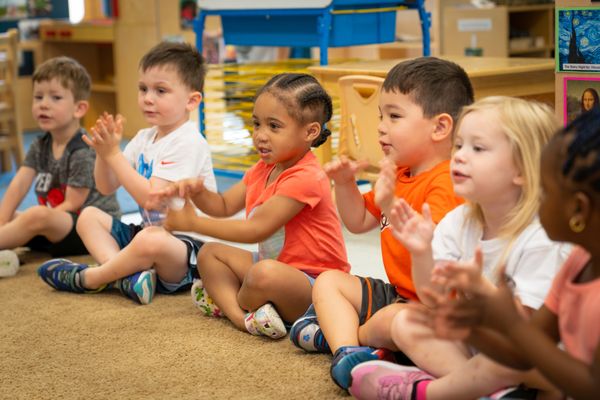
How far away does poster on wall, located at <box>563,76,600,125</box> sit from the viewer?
1704 millimetres

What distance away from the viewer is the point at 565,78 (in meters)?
1.74

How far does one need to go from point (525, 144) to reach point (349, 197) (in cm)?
40

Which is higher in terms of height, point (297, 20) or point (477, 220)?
point (297, 20)

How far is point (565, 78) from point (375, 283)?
1.96 feet

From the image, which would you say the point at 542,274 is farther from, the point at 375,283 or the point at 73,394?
the point at 73,394

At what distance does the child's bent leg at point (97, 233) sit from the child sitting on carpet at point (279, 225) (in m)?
0.38

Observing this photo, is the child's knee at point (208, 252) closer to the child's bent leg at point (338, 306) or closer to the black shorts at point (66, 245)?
the child's bent leg at point (338, 306)

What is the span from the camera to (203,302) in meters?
1.77

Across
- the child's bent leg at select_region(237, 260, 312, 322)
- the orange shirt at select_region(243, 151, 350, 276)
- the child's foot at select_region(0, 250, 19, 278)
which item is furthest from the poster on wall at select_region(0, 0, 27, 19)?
the child's bent leg at select_region(237, 260, 312, 322)

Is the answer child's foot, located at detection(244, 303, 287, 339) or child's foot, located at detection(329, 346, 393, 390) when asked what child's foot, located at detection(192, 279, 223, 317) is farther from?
child's foot, located at detection(329, 346, 393, 390)

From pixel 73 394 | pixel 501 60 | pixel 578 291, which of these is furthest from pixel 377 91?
pixel 578 291

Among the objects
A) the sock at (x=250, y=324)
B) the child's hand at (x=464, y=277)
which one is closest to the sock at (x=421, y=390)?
the child's hand at (x=464, y=277)

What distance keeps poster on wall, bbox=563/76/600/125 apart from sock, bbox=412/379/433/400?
2.47 feet

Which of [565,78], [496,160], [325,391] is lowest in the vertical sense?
[325,391]
